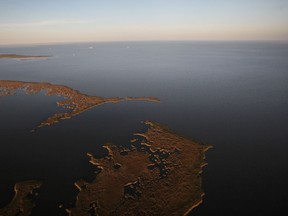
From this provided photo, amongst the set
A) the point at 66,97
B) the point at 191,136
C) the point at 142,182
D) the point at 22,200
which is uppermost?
the point at 66,97

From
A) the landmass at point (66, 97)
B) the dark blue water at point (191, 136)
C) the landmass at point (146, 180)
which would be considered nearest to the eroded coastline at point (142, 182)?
the landmass at point (146, 180)

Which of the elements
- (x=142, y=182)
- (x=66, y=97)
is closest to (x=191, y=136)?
(x=142, y=182)

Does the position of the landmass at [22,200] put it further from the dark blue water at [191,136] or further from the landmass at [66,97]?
the landmass at [66,97]

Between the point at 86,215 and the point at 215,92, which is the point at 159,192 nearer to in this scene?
the point at 86,215

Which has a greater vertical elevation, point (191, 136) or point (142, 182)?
point (191, 136)

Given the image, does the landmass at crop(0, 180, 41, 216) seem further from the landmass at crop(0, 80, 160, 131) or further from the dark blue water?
the landmass at crop(0, 80, 160, 131)

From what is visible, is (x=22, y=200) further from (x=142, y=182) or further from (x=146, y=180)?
(x=146, y=180)

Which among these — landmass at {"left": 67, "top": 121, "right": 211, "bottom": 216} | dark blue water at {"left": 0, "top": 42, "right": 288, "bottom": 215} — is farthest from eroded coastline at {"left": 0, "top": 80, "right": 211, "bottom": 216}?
dark blue water at {"left": 0, "top": 42, "right": 288, "bottom": 215}
